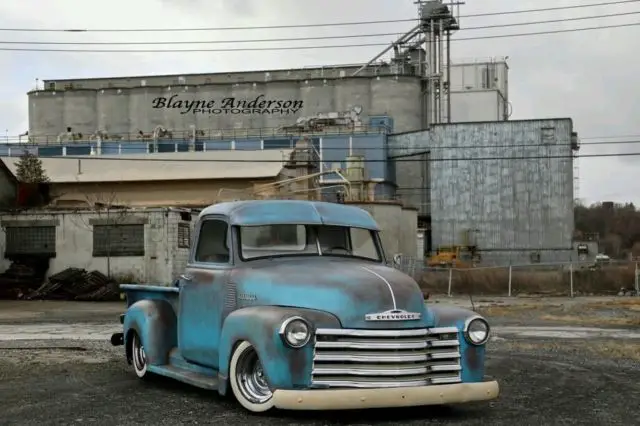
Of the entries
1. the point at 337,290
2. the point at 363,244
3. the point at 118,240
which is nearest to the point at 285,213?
the point at 363,244

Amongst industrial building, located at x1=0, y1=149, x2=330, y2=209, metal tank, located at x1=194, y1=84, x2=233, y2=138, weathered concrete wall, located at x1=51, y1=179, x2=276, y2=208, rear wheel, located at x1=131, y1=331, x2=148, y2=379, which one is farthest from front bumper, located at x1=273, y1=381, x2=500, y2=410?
metal tank, located at x1=194, y1=84, x2=233, y2=138

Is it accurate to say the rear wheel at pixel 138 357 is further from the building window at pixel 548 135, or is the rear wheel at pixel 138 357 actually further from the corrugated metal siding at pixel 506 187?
the building window at pixel 548 135

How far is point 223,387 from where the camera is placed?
7.85 metres

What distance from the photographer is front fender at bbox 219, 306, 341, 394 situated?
699 cm

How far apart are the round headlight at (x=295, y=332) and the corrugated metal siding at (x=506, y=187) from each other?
187ft

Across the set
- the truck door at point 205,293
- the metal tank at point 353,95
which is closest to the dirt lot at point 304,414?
the truck door at point 205,293

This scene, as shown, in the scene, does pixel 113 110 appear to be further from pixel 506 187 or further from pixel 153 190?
pixel 506 187

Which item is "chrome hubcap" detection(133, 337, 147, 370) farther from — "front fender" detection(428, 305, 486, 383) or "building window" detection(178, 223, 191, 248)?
"building window" detection(178, 223, 191, 248)

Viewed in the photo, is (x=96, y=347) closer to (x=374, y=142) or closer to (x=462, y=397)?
(x=462, y=397)

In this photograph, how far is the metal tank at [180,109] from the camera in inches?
3351

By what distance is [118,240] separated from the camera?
115 ft

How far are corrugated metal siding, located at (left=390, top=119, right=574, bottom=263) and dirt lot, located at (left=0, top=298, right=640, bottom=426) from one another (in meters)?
45.8

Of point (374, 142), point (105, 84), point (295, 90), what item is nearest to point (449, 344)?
point (374, 142)

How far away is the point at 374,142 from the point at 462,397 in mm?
62150
